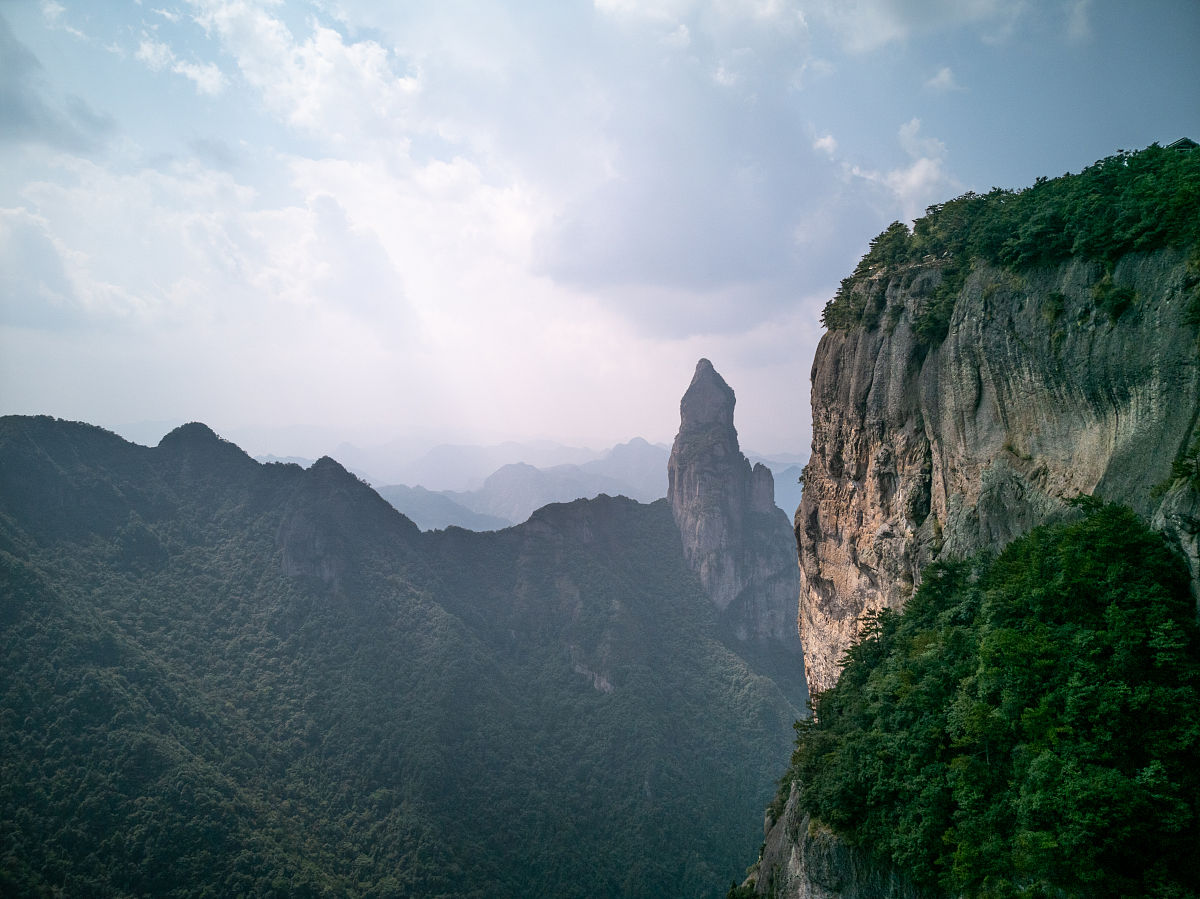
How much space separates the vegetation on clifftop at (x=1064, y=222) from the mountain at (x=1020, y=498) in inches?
2.4

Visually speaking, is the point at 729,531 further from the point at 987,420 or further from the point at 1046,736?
the point at 1046,736

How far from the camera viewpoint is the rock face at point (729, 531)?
A: 87.1 m

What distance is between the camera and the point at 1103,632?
10.2 metres

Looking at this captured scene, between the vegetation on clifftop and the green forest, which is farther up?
the vegetation on clifftop

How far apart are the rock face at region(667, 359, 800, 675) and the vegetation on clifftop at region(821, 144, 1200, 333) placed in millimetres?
66601

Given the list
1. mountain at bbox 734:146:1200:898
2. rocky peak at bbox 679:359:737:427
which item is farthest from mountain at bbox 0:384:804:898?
mountain at bbox 734:146:1200:898

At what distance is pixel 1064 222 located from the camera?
49.4 ft

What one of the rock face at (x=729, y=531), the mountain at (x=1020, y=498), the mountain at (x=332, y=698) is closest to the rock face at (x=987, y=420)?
the mountain at (x=1020, y=498)

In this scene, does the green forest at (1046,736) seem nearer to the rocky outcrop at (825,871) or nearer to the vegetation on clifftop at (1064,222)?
the rocky outcrop at (825,871)

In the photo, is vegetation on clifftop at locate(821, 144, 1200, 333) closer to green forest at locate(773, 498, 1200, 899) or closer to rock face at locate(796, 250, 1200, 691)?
rock face at locate(796, 250, 1200, 691)

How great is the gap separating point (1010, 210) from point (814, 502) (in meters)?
13.6

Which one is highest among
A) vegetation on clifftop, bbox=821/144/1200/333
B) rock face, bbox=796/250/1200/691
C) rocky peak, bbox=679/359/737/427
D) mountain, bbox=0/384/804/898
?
rocky peak, bbox=679/359/737/427

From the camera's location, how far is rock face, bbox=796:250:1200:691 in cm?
1191

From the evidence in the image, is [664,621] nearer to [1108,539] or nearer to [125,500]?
[125,500]
